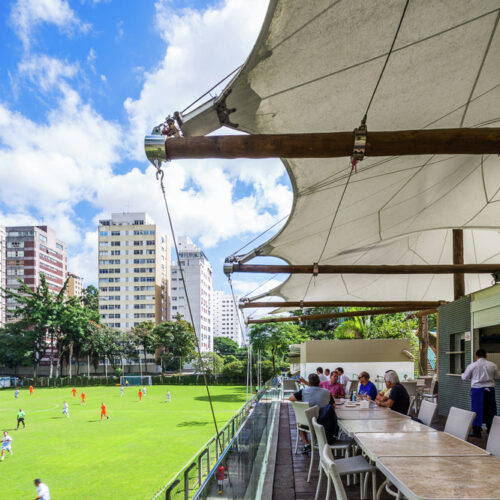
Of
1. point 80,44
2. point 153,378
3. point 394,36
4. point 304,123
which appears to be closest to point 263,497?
point 304,123

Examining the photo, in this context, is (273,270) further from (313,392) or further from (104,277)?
(104,277)

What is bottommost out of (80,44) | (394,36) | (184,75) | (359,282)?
(359,282)

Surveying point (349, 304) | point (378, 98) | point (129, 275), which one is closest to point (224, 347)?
point (129, 275)

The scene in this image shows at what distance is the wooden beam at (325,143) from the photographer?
368 centimetres

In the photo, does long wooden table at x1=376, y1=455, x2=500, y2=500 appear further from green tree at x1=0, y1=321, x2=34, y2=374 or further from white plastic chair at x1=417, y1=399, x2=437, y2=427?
green tree at x1=0, y1=321, x2=34, y2=374

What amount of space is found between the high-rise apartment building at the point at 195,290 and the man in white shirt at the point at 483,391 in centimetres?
9410

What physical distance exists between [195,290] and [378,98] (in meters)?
103

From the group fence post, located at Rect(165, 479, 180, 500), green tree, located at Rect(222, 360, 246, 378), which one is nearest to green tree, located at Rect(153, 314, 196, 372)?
green tree, located at Rect(222, 360, 246, 378)

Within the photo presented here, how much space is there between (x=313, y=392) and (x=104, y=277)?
300 ft

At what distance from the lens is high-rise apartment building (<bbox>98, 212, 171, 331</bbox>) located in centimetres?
9175

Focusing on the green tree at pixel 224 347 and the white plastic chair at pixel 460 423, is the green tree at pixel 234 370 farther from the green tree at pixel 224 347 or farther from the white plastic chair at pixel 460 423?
the green tree at pixel 224 347

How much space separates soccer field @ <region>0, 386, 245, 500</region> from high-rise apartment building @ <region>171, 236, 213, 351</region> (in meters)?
64.0

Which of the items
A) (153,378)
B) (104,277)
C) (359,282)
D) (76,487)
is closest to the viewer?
(359,282)

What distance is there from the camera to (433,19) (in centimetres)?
385
